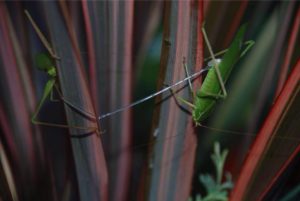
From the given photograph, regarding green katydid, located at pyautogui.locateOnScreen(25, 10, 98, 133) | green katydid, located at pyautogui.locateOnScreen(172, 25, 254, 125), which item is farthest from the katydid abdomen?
green katydid, located at pyautogui.locateOnScreen(25, 10, 98, 133)

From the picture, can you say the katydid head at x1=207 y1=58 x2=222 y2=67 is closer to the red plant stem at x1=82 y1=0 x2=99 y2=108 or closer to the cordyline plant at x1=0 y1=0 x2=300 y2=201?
the cordyline plant at x1=0 y1=0 x2=300 y2=201

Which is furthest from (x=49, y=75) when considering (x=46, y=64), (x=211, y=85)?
(x=211, y=85)

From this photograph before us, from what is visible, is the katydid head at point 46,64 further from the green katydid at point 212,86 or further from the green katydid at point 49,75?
the green katydid at point 212,86

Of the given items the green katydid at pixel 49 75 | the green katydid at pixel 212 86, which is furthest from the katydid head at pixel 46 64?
the green katydid at pixel 212 86

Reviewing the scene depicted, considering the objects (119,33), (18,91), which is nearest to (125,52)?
(119,33)

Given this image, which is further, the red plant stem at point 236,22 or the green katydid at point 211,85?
the red plant stem at point 236,22

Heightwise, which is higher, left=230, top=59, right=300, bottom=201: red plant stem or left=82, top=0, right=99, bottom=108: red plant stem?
left=82, top=0, right=99, bottom=108: red plant stem

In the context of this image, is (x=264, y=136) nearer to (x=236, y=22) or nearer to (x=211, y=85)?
(x=211, y=85)
